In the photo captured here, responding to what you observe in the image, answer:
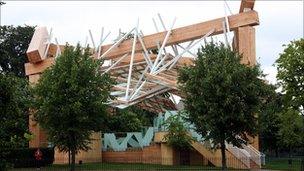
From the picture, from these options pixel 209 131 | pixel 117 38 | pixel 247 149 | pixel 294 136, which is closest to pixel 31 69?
pixel 117 38

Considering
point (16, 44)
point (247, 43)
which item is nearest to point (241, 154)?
point (247, 43)

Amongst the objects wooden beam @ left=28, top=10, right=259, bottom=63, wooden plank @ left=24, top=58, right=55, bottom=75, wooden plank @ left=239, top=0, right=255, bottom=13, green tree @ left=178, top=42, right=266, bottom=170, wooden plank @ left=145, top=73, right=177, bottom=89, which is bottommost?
green tree @ left=178, top=42, right=266, bottom=170

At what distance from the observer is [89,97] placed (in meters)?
31.6

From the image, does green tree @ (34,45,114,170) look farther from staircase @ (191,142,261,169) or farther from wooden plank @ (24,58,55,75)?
wooden plank @ (24,58,55,75)

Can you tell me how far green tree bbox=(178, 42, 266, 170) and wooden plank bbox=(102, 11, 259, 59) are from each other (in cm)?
885

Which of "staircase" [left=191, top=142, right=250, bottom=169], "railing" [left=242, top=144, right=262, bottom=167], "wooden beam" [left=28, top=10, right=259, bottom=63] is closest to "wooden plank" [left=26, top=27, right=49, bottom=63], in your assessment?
"wooden beam" [left=28, top=10, right=259, bottom=63]

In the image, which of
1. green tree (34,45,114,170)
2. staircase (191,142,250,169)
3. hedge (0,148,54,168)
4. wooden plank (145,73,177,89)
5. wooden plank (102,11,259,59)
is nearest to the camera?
green tree (34,45,114,170)

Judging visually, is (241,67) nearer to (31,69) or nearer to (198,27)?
(198,27)

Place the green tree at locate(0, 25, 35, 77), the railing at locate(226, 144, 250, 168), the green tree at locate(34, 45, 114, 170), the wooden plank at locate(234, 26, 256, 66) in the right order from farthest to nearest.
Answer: the green tree at locate(0, 25, 35, 77) → the wooden plank at locate(234, 26, 256, 66) → the railing at locate(226, 144, 250, 168) → the green tree at locate(34, 45, 114, 170)

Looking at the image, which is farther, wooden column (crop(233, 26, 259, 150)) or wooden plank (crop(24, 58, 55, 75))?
wooden plank (crop(24, 58, 55, 75))

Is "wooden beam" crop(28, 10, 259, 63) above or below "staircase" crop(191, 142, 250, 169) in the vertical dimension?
above

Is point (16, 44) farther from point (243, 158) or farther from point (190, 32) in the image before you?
point (243, 158)

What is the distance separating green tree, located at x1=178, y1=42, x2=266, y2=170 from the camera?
88.7 feet

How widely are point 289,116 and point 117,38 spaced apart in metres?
21.9
